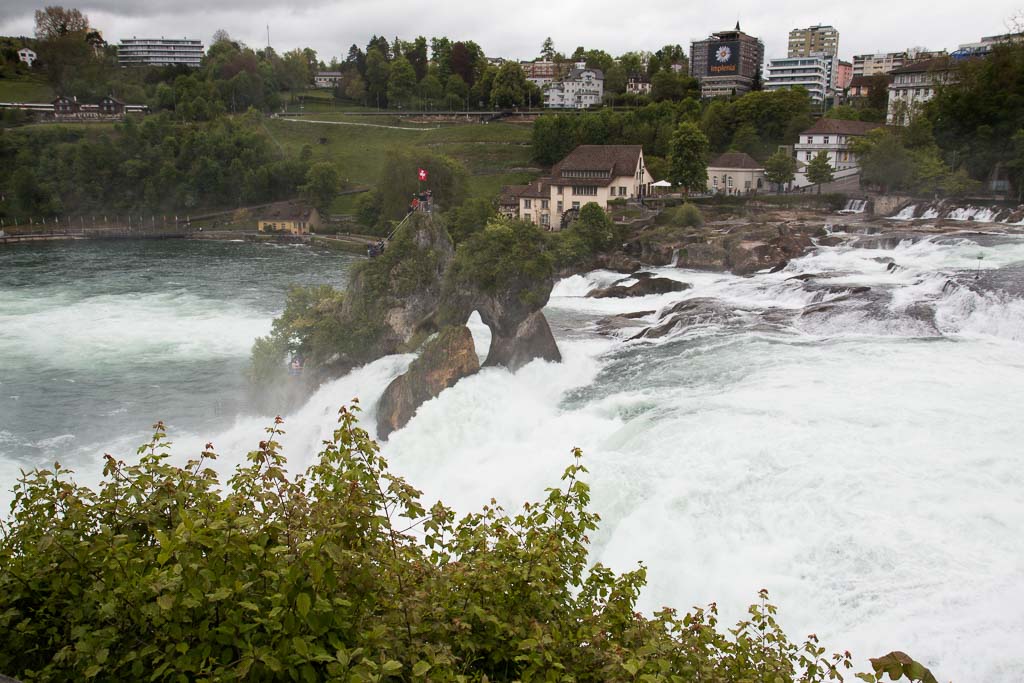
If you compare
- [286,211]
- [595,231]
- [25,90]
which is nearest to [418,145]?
[286,211]

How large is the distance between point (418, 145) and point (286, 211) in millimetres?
23233

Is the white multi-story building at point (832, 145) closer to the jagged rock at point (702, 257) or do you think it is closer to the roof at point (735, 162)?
the roof at point (735, 162)

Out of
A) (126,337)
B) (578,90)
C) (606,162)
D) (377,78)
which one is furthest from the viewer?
(377,78)

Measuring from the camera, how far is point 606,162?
6750 cm

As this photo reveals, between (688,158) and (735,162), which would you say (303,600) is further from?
(735,162)

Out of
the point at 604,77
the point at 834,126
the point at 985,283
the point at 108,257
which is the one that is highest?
the point at 604,77

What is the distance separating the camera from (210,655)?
585 centimetres

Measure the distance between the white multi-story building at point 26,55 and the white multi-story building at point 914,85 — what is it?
147872 millimetres

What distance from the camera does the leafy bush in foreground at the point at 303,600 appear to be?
5.82 m

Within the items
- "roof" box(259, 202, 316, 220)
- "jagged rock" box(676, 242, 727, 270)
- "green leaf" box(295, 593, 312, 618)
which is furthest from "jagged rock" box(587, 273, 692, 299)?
"roof" box(259, 202, 316, 220)

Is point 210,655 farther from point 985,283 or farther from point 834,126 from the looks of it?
point 834,126

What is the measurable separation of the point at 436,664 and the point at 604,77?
13310 cm

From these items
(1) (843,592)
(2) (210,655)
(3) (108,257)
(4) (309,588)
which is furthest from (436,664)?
(3) (108,257)

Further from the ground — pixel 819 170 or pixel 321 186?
pixel 819 170
